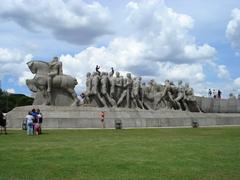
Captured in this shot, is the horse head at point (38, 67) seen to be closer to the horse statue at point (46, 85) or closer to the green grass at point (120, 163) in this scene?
the horse statue at point (46, 85)

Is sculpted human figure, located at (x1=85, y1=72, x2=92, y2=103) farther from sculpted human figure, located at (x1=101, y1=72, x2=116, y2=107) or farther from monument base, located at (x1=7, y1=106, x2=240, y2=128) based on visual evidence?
monument base, located at (x1=7, y1=106, x2=240, y2=128)

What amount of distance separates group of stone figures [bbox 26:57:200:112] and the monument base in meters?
1.37

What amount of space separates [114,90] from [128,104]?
1.94 meters

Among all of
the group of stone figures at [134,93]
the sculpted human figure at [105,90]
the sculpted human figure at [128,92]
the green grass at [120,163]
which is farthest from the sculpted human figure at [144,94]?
the green grass at [120,163]

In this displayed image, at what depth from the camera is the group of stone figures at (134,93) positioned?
35.8 metres

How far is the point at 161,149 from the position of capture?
1385 centimetres

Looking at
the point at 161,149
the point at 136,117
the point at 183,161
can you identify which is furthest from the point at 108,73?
the point at 183,161

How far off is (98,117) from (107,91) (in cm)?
414

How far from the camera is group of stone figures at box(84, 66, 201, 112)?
35.8 metres

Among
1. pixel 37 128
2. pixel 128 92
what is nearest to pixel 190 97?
pixel 128 92

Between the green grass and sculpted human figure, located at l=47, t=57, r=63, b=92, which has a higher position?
sculpted human figure, located at l=47, t=57, r=63, b=92

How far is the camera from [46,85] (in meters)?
32.7

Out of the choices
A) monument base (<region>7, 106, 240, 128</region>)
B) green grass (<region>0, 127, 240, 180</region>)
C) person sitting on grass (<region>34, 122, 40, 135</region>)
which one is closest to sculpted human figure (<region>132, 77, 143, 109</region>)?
monument base (<region>7, 106, 240, 128</region>)

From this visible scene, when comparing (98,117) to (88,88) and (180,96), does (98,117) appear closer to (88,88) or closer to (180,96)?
(88,88)
